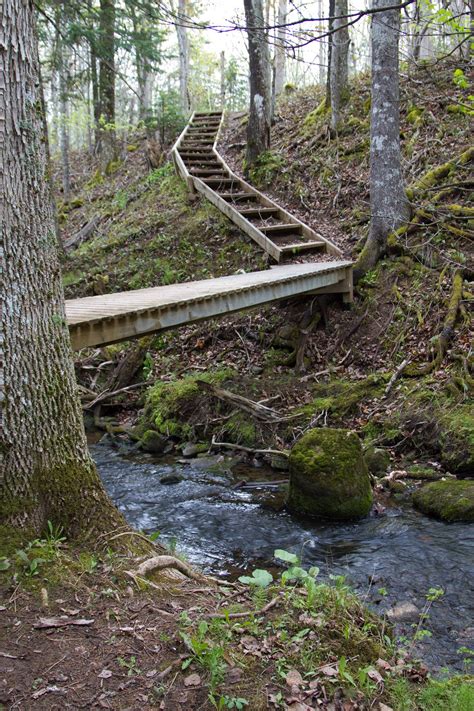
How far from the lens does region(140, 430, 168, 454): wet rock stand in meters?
7.94

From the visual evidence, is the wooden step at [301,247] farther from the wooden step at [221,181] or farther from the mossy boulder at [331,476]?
the mossy boulder at [331,476]

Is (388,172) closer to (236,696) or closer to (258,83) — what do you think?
(258,83)

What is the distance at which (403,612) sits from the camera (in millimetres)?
3982

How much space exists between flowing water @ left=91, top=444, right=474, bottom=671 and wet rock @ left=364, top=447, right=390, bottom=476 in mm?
606

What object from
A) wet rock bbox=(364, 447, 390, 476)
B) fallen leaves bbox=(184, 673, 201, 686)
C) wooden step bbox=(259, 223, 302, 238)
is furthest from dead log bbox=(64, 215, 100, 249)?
fallen leaves bbox=(184, 673, 201, 686)

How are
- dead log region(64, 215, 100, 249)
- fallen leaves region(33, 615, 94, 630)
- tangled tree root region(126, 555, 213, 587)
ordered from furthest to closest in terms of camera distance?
dead log region(64, 215, 100, 249), tangled tree root region(126, 555, 213, 587), fallen leaves region(33, 615, 94, 630)

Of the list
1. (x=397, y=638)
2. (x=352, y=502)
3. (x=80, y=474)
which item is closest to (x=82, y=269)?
(x=352, y=502)

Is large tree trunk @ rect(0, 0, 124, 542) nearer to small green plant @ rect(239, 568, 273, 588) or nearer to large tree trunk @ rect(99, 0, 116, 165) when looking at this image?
small green plant @ rect(239, 568, 273, 588)

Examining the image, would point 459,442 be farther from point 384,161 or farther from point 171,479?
→ point 384,161

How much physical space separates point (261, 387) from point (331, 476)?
2.87 metres

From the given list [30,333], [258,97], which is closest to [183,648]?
[30,333]

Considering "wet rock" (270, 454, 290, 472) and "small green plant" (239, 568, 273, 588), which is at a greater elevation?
"small green plant" (239, 568, 273, 588)

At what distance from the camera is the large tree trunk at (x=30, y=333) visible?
9.66 feet

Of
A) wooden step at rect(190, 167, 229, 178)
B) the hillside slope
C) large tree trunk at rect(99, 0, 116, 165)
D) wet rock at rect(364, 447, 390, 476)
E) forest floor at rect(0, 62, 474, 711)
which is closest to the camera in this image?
forest floor at rect(0, 62, 474, 711)
